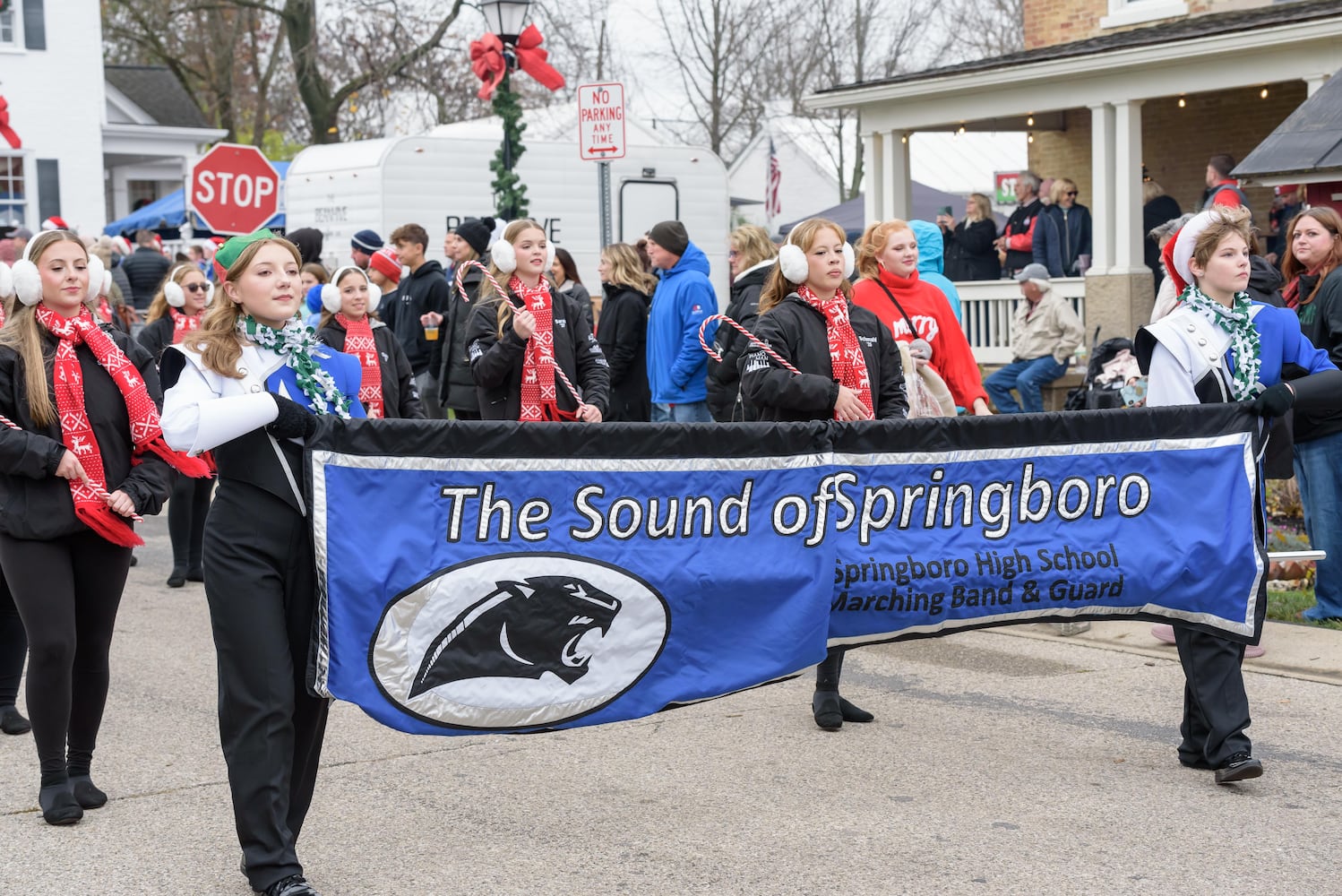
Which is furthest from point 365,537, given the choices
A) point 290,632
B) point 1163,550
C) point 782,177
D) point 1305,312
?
point 782,177

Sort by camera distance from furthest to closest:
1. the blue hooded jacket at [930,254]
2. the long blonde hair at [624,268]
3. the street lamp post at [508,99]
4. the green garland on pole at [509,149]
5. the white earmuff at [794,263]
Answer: the green garland on pole at [509,149]
the street lamp post at [508,99]
the long blonde hair at [624,268]
the blue hooded jacket at [930,254]
the white earmuff at [794,263]

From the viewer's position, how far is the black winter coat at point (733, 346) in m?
8.80

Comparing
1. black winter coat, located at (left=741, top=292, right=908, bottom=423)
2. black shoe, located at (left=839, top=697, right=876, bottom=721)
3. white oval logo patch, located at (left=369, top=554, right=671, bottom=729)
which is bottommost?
black shoe, located at (left=839, top=697, right=876, bottom=721)

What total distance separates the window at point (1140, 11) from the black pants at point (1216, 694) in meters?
16.7

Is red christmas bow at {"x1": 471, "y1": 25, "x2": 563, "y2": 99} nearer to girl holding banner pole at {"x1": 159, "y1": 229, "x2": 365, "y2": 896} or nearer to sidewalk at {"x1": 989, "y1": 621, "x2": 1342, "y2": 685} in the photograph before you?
sidewalk at {"x1": 989, "y1": 621, "x2": 1342, "y2": 685}

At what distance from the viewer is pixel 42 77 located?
106 ft

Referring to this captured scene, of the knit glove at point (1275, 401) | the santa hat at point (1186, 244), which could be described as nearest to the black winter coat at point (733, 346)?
the santa hat at point (1186, 244)

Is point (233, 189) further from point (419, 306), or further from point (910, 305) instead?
point (910, 305)

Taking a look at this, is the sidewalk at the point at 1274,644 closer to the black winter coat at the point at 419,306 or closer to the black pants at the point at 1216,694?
the black pants at the point at 1216,694

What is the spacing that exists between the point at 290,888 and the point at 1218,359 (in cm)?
366

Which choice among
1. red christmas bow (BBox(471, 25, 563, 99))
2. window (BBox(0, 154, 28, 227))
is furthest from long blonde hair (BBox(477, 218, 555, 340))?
window (BBox(0, 154, 28, 227))

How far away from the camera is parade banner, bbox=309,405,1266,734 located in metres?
4.53

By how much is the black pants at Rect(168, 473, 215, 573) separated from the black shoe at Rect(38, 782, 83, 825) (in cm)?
511

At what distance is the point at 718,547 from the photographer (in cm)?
495
